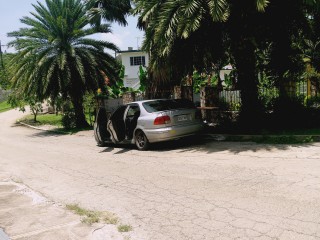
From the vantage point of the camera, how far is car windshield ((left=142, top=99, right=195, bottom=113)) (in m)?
11.4

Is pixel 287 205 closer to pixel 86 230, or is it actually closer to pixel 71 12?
pixel 86 230

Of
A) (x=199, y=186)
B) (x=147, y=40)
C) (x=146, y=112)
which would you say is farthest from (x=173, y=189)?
(x=147, y=40)

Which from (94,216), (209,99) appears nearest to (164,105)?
(209,99)

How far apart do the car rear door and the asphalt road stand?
0.65 meters

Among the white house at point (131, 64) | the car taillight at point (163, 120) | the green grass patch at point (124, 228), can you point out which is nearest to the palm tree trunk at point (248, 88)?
the car taillight at point (163, 120)

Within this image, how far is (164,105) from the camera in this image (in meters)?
11.6

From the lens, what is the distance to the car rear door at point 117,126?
40.3 ft

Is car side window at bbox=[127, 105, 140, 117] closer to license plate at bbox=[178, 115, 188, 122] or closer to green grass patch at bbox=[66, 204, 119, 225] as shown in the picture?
license plate at bbox=[178, 115, 188, 122]

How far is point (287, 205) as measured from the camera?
5246mm

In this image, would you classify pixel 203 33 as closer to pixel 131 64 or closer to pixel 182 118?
pixel 182 118

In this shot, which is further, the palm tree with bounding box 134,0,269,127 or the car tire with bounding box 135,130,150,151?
the car tire with bounding box 135,130,150,151

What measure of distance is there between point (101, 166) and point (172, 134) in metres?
2.33

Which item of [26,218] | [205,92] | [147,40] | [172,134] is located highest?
[147,40]

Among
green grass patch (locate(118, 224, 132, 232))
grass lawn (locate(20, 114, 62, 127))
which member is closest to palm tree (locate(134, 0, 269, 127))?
green grass patch (locate(118, 224, 132, 232))
